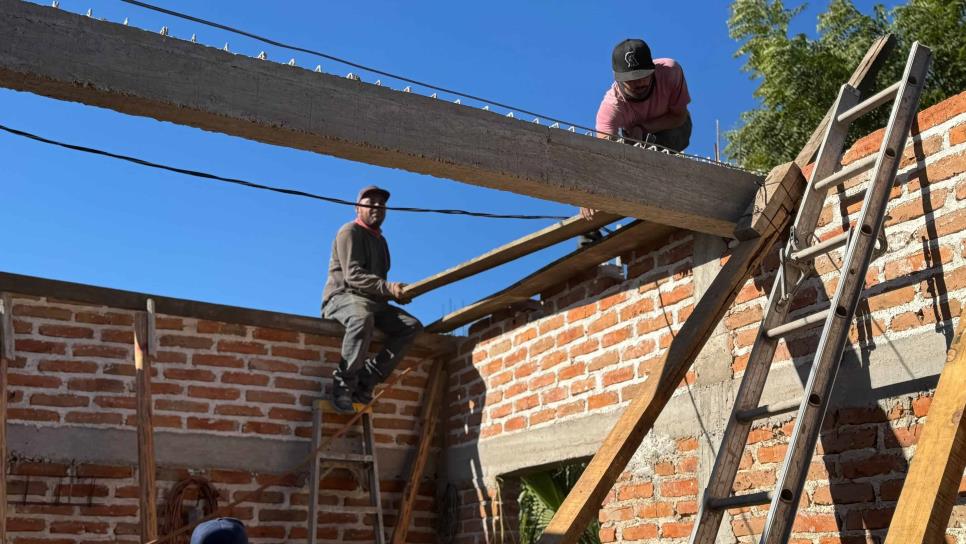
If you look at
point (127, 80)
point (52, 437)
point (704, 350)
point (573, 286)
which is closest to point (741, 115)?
point (573, 286)

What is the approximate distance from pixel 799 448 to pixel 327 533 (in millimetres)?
3585

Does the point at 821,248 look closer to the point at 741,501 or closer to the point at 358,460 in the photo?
the point at 741,501

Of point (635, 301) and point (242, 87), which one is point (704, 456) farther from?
point (242, 87)

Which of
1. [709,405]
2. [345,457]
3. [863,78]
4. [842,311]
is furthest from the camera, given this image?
[345,457]

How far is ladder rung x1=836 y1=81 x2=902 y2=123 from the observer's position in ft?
14.0

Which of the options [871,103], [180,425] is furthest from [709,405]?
[180,425]

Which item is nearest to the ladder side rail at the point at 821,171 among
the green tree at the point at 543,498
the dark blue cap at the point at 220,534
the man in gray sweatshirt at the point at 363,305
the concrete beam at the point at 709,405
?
the concrete beam at the point at 709,405

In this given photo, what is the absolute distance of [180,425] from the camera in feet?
20.2

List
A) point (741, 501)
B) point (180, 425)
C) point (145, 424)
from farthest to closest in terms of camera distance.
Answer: point (180, 425) → point (145, 424) → point (741, 501)

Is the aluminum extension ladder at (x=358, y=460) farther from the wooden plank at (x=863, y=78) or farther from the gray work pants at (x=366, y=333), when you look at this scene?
the wooden plank at (x=863, y=78)

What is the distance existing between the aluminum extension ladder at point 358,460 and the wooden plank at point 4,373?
1700 mm

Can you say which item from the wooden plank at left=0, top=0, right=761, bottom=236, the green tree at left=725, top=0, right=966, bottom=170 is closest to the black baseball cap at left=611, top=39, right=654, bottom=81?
the wooden plank at left=0, top=0, right=761, bottom=236

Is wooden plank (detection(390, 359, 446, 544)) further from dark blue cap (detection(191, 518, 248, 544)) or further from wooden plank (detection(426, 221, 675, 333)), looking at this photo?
dark blue cap (detection(191, 518, 248, 544))

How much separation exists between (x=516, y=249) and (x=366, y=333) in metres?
1.20
